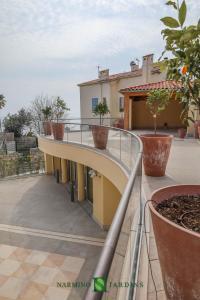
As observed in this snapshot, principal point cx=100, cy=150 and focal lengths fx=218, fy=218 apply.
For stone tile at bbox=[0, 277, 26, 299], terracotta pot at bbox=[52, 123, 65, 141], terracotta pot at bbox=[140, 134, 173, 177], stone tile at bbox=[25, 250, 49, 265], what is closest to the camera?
terracotta pot at bbox=[140, 134, 173, 177]

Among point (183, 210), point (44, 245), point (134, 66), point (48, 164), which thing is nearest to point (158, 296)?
point (183, 210)

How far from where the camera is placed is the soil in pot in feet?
5.67

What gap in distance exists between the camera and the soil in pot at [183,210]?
1.73m

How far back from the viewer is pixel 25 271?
25.9ft

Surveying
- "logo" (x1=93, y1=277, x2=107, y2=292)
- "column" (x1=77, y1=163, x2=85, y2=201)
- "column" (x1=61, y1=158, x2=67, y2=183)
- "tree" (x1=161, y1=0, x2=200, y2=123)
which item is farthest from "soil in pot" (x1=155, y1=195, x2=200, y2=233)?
"column" (x1=61, y1=158, x2=67, y2=183)

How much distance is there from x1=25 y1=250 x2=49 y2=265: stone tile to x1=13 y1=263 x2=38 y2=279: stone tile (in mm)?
220

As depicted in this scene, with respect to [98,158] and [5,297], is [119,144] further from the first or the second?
[5,297]

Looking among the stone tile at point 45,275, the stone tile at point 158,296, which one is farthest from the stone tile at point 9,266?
the stone tile at point 158,296

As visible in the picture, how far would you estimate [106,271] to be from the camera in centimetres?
74

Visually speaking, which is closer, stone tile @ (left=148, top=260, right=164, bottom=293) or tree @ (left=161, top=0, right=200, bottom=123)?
tree @ (left=161, top=0, right=200, bottom=123)

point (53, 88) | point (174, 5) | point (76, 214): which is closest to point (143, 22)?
point (174, 5)

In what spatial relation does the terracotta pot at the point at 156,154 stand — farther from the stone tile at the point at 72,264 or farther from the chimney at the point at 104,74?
the chimney at the point at 104,74

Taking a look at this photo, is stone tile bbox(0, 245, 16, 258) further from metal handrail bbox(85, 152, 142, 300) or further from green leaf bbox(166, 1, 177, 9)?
green leaf bbox(166, 1, 177, 9)

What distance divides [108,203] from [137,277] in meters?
8.92
